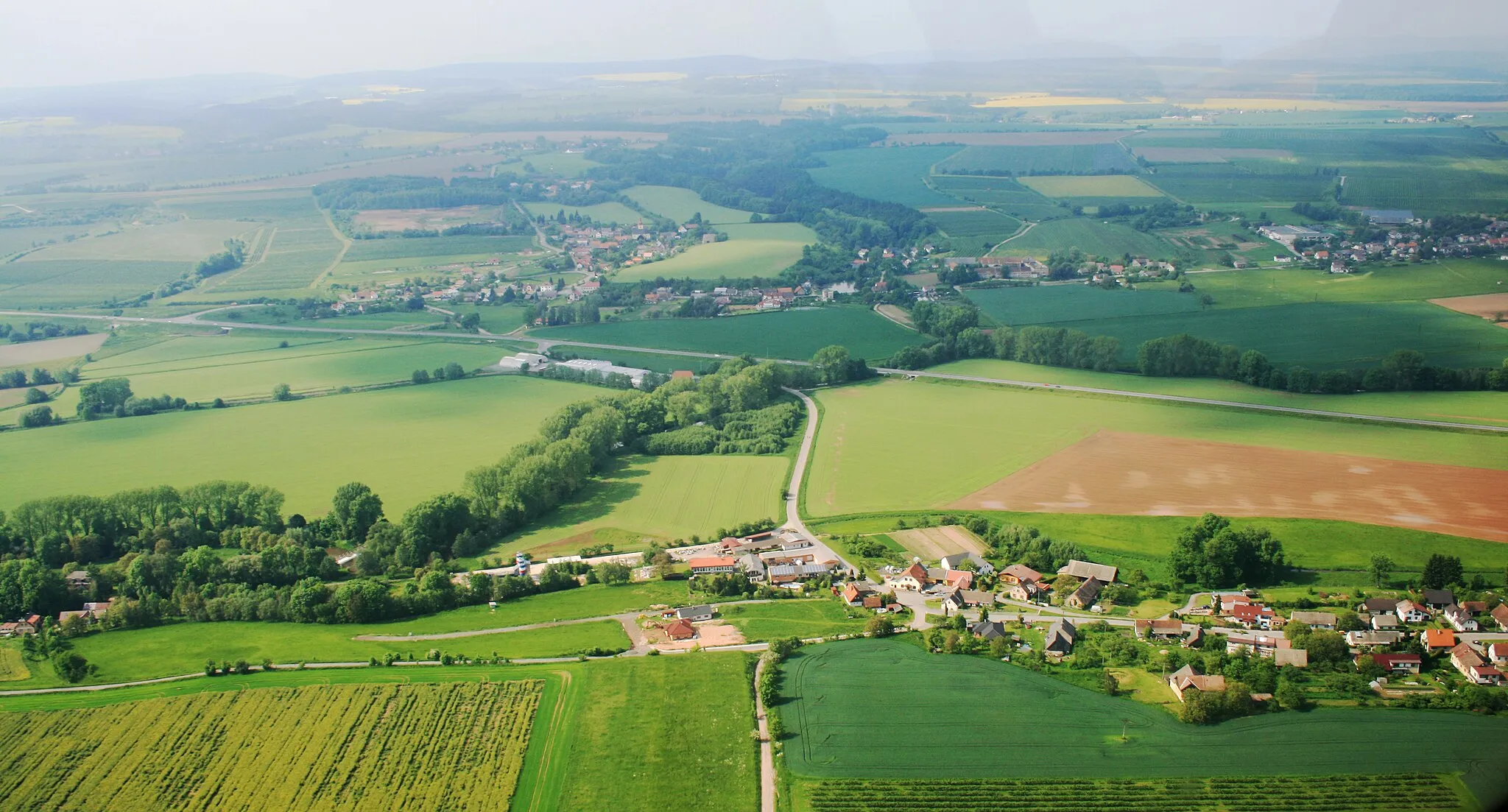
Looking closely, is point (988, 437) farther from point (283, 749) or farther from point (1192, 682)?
point (283, 749)

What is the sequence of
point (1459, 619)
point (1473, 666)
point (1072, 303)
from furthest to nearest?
point (1072, 303), point (1459, 619), point (1473, 666)

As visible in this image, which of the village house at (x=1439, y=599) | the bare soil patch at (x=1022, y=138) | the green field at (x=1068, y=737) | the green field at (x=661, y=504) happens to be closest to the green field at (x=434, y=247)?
the green field at (x=661, y=504)

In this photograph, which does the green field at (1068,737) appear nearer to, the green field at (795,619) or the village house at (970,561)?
the green field at (795,619)

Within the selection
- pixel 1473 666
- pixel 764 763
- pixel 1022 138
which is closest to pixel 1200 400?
pixel 1473 666

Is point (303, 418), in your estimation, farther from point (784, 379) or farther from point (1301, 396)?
point (1301, 396)

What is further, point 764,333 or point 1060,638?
point 764,333

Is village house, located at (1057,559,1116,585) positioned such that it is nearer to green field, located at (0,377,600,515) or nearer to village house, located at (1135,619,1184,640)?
village house, located at (1135,619,1184,640)
